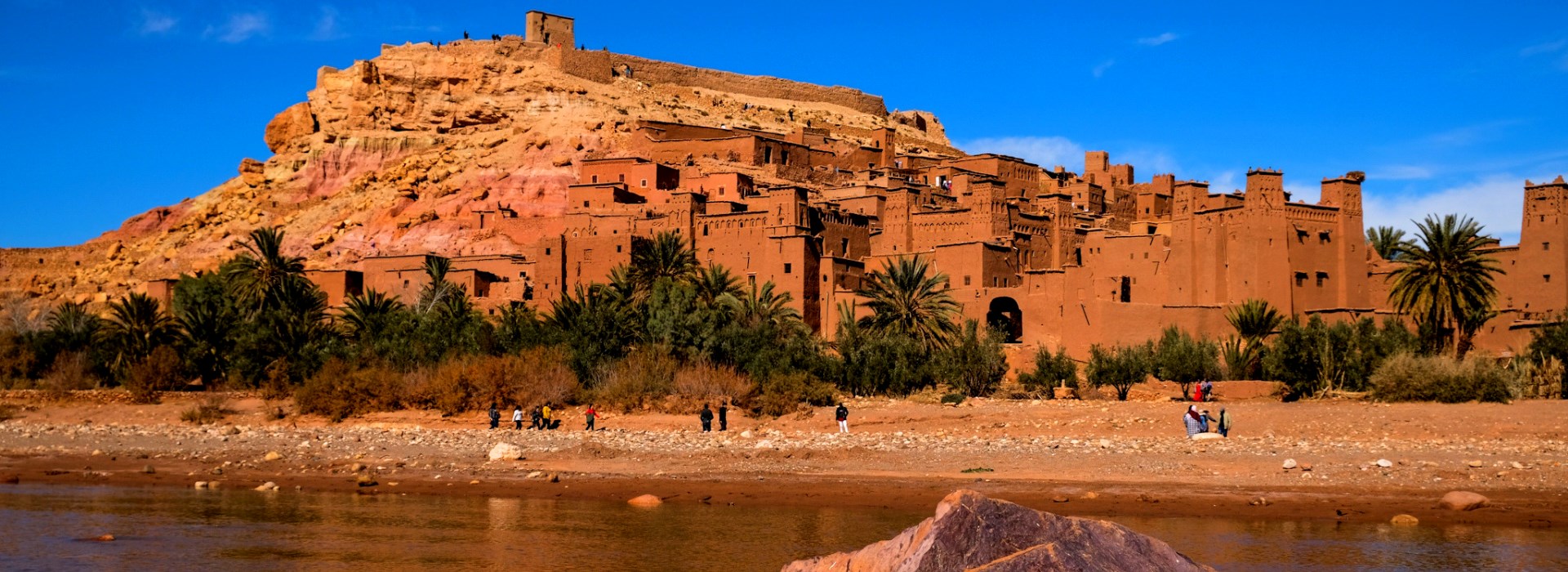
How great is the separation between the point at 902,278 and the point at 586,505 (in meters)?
19.4

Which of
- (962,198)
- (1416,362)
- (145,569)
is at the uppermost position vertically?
(962,198)

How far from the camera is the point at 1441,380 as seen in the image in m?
28.7

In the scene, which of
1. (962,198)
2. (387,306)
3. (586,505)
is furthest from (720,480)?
(962,198)

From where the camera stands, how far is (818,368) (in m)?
35.7

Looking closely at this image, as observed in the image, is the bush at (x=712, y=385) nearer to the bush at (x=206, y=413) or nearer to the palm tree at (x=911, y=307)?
the palm tree at (x=911, y=307)

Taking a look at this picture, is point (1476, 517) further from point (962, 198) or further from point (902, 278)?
point (962, 198)

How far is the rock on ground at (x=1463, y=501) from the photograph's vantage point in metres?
18.3

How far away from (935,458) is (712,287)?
17865 mm

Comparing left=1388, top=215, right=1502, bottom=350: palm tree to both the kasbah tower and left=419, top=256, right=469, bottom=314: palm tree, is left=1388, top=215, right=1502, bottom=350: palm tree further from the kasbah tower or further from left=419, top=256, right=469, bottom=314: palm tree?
left=419, top=256, right=469, bottom=314: palm tree

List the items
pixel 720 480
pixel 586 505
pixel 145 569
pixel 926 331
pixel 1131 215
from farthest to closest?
pixel 1131 215 → pixel 926 331 → pixel 720 480 → pixel 586 505 → pixel 145 569

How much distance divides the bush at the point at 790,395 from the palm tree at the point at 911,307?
458 cm

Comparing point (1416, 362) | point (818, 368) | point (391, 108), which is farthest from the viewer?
point (391, 108)

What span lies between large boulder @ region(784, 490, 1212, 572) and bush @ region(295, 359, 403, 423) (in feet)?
85.7

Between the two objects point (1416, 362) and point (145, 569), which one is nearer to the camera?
point (145, 569)
